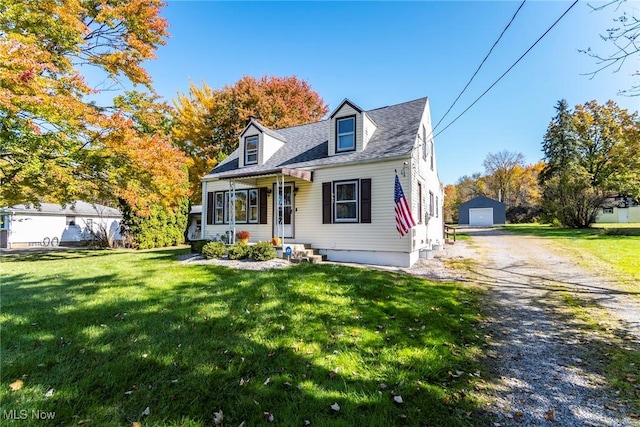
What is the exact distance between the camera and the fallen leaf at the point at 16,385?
300cm

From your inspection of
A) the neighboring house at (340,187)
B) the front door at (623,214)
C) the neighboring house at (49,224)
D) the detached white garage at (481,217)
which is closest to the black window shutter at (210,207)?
the neighboring house at (340,187)

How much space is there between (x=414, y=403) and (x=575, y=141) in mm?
40138

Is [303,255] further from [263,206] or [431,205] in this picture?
[431,205]

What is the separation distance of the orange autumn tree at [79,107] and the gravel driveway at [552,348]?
12.9m

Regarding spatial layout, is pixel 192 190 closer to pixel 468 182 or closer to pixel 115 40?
pixel 115 40

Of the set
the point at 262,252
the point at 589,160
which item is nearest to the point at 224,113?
the point at 262,252

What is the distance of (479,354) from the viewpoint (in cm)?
399

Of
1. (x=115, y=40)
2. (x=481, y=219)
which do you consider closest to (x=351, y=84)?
(x=115, y=40)

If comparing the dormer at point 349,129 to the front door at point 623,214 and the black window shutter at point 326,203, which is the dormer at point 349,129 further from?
the front door at point 623,214

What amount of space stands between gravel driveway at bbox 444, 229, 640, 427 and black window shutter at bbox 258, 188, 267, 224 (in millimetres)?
8363

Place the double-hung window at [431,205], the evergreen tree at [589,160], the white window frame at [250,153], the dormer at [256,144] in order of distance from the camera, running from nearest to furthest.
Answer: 1. the dormer at [256,144]
2. the white window frame at [250,153]
3. the double-hung window at [431,205]
4. the evergreen tree at [589,160]

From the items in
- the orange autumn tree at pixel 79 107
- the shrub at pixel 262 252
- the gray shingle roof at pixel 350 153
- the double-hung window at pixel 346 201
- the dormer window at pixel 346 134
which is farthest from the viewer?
the dormer window at pixel 346 134

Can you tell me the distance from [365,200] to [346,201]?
806 millimetres

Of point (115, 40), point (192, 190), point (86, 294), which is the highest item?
point (115, 40)
